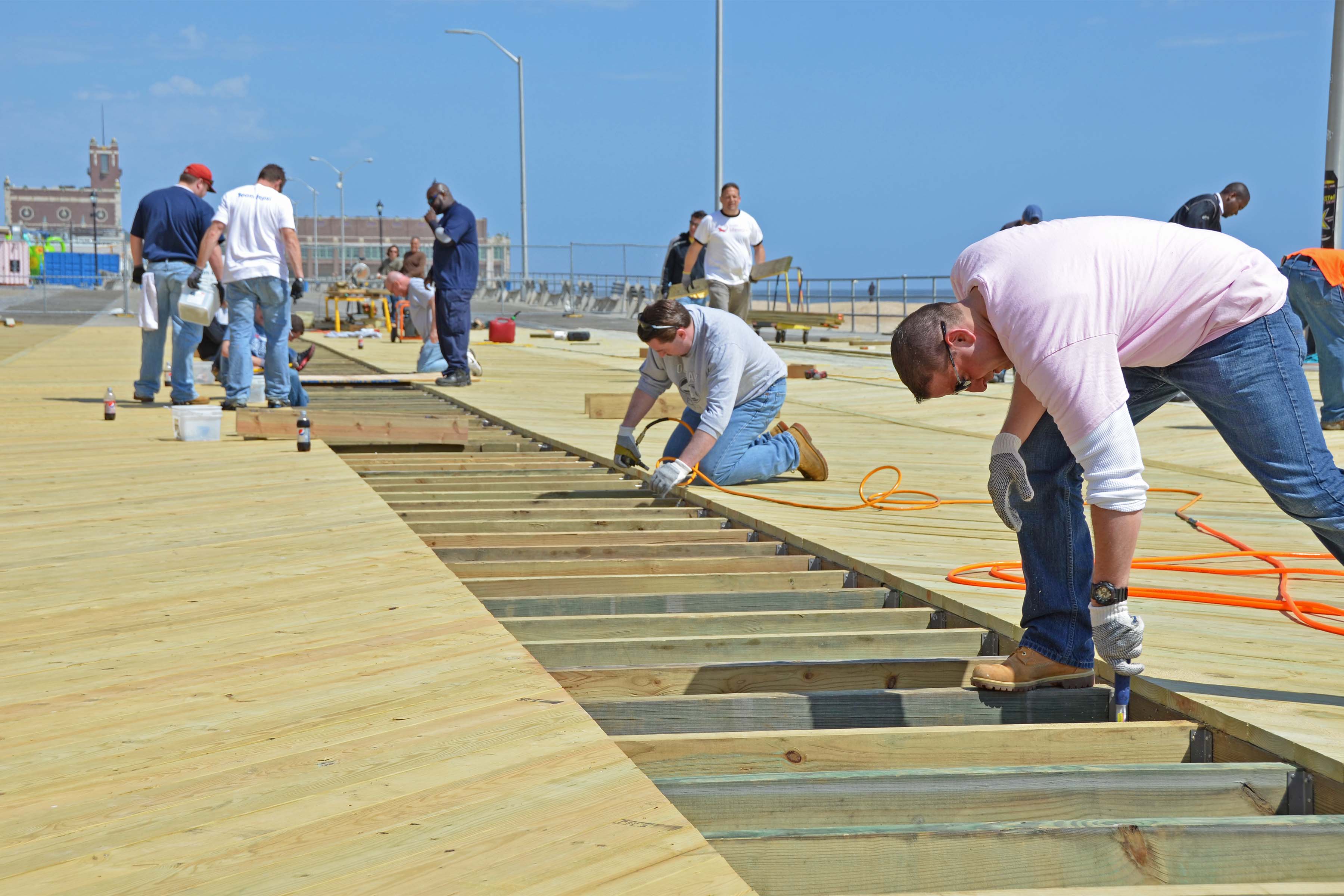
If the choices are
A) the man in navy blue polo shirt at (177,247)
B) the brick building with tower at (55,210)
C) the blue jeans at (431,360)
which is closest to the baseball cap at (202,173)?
the man in navy blue polo shirt at (177,247)

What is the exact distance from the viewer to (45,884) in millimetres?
1843

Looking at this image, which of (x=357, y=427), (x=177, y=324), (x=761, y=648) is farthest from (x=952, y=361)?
(x=177, y=324)

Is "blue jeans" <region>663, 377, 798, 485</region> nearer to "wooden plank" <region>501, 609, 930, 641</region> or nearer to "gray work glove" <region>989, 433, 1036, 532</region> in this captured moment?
"wooden plank" <region>501, 609, 930, 641</region>

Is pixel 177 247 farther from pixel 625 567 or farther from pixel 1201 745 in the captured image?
pixel 1201 745

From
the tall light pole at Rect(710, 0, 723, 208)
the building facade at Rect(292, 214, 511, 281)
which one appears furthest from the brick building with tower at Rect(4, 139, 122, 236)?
the tall light pole at Rect(710, 0, 723, 208)

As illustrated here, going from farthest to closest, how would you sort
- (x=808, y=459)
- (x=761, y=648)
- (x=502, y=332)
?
(x=502, y=332) < (x=808, y=459) < (x=761, y=648)

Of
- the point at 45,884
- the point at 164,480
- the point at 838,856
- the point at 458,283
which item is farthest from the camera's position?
the point at 458,283

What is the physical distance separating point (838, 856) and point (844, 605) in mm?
1892

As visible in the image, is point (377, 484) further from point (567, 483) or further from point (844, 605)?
point (844, 605)

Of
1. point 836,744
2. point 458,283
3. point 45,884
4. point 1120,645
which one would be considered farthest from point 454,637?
point 458,283

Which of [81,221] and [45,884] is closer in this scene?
[45,884]

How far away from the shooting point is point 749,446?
235 inches

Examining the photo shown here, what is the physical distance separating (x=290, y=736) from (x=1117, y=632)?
166 centimetres

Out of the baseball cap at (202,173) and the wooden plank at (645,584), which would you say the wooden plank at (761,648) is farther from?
the baseball cap at (202,173)
